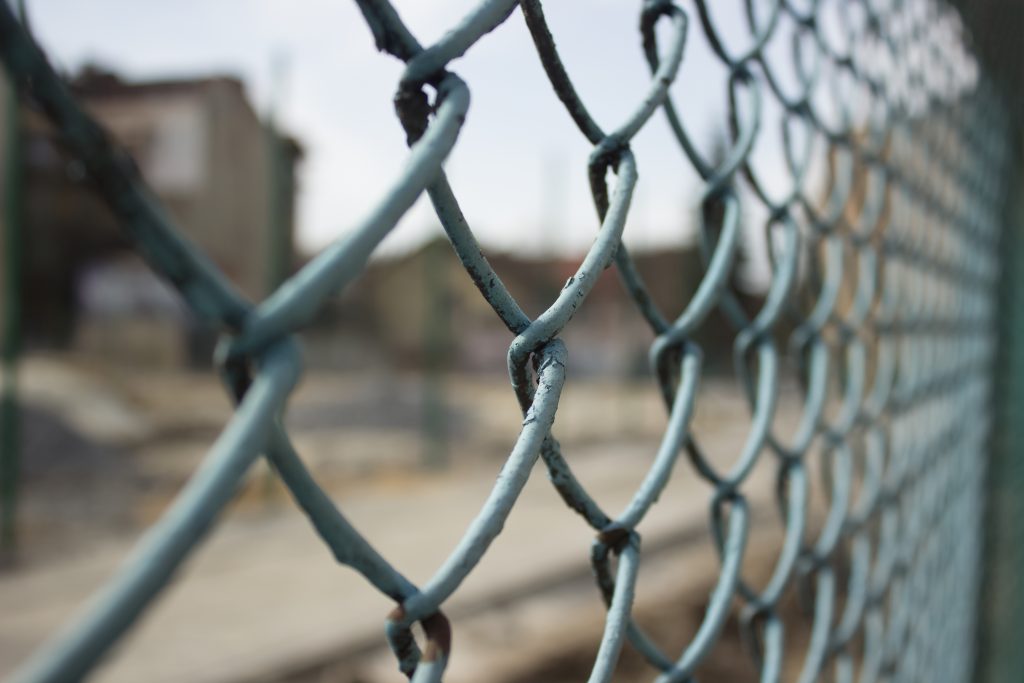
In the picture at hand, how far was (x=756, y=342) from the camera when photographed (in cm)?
73

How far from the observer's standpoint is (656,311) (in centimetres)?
56

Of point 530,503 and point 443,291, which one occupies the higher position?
point 443,291

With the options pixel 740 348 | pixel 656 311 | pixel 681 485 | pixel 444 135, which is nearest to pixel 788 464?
pixel 740 348

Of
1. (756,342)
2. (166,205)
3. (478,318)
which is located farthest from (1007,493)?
(478,318)

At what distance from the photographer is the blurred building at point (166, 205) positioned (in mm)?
11438

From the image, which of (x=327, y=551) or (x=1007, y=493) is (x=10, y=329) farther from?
(x=1007, y=493)

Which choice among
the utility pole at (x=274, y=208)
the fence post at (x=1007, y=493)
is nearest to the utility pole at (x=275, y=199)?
the utility pole at (x=274, y=208)

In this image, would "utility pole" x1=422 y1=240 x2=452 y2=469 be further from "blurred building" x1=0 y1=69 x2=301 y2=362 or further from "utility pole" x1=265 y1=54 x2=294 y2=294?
"blurred building" x1=0 y1=69 x2=301 y2=362

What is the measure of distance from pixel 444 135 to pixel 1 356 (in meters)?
4.62

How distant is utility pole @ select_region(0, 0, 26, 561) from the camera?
4039 millimetres

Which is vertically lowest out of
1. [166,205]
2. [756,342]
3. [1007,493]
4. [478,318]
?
[478,318]

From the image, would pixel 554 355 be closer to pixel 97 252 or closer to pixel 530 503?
pixel 530 503

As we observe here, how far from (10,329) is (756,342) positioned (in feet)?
14.4

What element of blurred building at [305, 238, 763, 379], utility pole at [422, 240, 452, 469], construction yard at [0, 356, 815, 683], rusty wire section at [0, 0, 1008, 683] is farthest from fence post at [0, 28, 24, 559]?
rusty wire section at [0, 0, 1008, 683]
